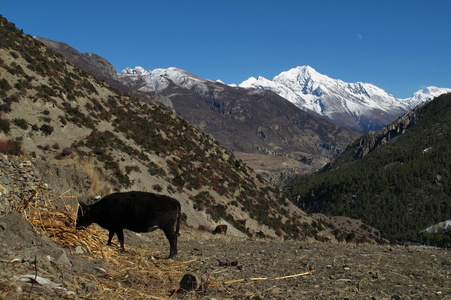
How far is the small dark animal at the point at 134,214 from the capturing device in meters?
9.25

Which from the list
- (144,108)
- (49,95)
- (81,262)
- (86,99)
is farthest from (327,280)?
(144,108)

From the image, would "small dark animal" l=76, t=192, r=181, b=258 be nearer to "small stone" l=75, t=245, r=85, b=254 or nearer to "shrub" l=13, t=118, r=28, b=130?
"small stone" l=75, t=245, r=85, b=254

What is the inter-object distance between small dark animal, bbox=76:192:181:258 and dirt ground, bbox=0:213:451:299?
594 mm

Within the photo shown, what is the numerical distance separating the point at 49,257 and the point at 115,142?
31.9m

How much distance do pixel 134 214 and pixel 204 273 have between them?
262cm

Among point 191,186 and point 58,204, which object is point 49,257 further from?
point 191,186

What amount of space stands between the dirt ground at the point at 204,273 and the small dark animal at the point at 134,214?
59 centimetres

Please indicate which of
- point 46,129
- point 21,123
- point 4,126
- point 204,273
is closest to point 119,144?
point 46,129

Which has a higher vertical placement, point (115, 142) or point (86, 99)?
point (86, 99)

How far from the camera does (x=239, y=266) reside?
875 cm

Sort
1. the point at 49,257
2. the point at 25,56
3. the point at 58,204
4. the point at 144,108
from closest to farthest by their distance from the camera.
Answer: the point at 49,257 → the point at 58,204 → the point at 25,56 → the point at 144,108

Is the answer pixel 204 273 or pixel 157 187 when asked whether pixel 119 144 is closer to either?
pixel 157 187

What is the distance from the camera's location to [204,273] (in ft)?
26.2

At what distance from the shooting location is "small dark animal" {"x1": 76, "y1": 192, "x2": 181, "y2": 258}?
925 cm
